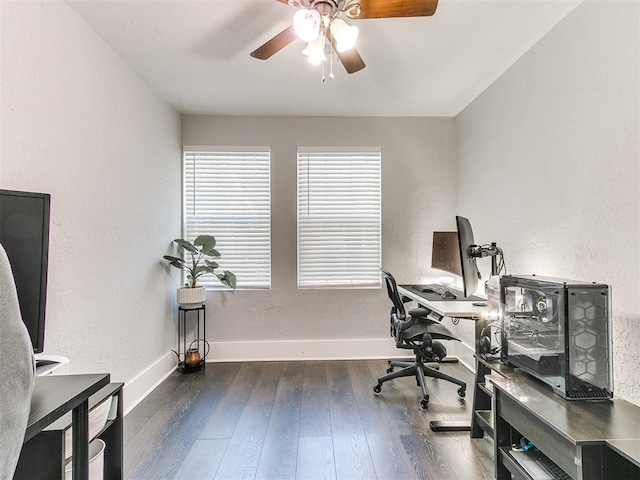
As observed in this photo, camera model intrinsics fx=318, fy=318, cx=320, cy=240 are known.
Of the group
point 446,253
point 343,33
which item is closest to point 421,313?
point 446,253

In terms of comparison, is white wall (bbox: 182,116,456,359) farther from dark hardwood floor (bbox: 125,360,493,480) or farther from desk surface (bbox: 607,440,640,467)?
desk surface (bbox: 607,440,640,467)

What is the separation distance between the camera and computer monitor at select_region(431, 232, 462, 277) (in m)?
2.98

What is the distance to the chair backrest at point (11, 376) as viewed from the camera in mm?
726

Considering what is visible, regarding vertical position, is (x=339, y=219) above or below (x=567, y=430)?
above

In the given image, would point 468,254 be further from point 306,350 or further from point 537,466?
point 306,350

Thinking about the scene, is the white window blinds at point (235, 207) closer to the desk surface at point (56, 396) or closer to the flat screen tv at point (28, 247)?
the flat screen tv at point (28, 247)

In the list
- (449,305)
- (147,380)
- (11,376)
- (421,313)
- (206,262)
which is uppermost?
(206,262)

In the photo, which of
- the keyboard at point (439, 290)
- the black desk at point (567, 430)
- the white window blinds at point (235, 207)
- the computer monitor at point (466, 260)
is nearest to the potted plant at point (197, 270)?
the white window blinds at point (235, 207)

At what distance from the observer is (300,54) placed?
226 cm

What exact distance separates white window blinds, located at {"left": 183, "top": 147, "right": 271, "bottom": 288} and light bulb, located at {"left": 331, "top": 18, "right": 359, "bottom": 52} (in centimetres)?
198

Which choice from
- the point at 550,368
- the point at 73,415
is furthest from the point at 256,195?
the point at 550,368

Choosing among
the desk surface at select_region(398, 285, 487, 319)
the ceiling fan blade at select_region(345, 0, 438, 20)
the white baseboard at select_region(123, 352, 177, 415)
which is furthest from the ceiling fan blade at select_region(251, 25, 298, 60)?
the white baseboard at select_region(123, 352, 177, 415)

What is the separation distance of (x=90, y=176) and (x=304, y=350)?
2.47m

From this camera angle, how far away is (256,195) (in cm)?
346
